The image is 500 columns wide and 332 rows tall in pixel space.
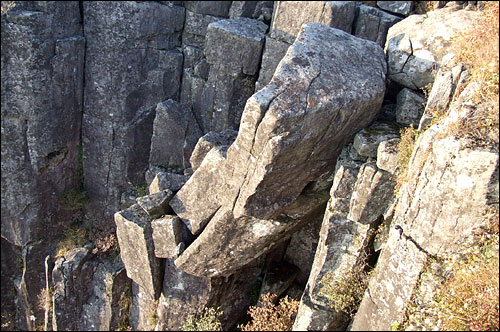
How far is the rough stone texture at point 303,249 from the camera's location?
11219 mm

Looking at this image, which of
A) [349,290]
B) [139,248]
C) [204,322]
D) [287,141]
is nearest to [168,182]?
[139,248]

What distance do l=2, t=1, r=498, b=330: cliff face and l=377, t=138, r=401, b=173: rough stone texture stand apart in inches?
1.8

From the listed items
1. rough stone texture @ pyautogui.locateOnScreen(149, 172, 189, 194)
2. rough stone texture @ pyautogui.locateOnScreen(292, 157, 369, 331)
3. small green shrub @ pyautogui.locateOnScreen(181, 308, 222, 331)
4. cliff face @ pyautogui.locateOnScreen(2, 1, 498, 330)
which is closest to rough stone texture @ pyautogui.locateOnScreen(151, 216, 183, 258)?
cliff face @ pyautogui.locateOnScreen(2, 1, 498, 330)

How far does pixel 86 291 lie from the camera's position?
1317 cm

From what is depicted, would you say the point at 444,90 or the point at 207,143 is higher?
the point at 444,90

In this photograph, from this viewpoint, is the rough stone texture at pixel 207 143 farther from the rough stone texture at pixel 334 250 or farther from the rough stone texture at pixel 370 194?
the rough stone texture at pixel 370 194

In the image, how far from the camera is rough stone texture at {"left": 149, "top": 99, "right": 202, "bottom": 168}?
41.1 ft

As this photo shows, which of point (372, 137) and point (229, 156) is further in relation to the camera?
point (229, 156)

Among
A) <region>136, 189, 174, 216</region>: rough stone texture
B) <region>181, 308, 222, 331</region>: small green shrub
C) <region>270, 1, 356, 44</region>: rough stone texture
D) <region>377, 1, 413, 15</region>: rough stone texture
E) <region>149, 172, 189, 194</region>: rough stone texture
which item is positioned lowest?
<region>181, 308, 222, 331</region>: small green shrub

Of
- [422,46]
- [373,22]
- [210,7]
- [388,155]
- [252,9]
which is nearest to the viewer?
[388,155]

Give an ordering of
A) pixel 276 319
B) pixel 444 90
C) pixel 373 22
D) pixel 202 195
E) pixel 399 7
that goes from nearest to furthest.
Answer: pixel 444 90 < pixel 276 319 < pixel 202 195 < pixel 373 22 < pixel 399 7

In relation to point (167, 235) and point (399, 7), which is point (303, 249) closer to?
point (167, 235)

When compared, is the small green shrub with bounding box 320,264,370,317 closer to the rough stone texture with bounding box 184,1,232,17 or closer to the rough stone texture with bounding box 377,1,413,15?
the rough stone texture with bounding box 377,1,413,15

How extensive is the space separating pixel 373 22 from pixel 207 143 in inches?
199
